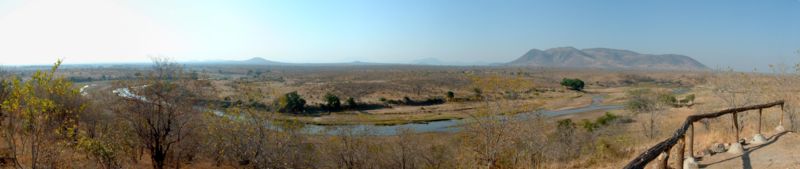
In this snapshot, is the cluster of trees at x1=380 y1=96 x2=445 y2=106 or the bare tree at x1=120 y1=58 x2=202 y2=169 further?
the cluster of trees at x1=380 y1=96 x2=445 y2=106

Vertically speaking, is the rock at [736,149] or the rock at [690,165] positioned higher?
the rock at [736,149]

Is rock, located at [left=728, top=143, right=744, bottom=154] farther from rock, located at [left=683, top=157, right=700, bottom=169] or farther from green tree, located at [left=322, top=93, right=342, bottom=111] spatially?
green tree, located at [left=322, top=93, right=342, bottom=111]

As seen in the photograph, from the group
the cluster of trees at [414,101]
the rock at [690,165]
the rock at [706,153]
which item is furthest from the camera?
the cluster of trees at [414,101]

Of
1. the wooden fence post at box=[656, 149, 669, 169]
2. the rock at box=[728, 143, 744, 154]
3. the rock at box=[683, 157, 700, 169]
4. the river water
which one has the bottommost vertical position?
the river water

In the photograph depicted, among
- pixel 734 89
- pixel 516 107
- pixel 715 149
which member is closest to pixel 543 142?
pixel 516 107

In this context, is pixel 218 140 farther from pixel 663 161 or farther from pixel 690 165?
pixel 663 161

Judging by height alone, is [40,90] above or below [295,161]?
above

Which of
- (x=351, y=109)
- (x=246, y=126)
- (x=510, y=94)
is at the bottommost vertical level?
(x=351, y=109)

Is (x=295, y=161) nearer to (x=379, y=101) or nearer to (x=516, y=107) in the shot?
(x=516, y=107)

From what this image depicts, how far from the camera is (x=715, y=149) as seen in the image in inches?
427

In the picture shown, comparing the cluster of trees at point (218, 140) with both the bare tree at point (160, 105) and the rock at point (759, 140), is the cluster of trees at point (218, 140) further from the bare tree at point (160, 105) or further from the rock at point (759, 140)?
the rock at point (759, 140)

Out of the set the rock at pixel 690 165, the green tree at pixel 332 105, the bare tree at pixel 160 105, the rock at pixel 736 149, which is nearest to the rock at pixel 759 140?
the rock at pixel 736 149

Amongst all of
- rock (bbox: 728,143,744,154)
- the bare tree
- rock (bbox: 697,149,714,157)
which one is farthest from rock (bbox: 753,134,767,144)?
the bare tree

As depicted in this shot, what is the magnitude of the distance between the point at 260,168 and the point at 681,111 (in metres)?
51.2
